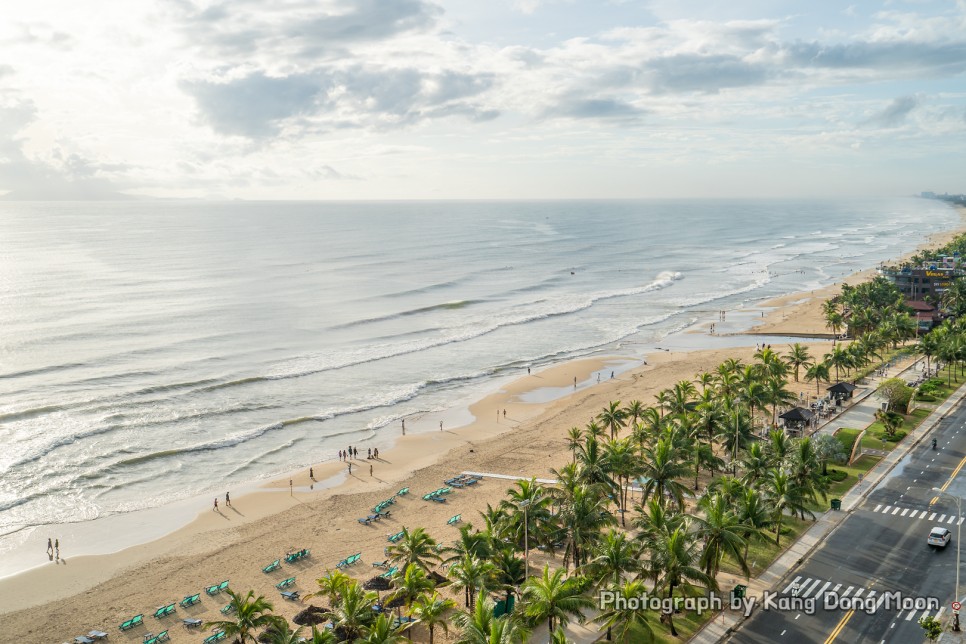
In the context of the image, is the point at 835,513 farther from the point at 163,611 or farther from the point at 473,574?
the point at 163,611

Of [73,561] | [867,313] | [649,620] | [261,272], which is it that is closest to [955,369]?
[867,313]

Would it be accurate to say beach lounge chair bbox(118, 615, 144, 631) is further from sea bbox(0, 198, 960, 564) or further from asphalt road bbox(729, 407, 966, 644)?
asphalt road bbox(729, 407, 966, 644)

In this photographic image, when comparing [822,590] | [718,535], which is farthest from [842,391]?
[718,535]

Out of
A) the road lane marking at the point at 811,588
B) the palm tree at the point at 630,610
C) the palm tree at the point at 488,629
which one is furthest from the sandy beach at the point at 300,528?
the road lane marking at the point at 811,588

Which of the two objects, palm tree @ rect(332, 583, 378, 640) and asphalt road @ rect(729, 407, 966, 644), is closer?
palm tree @ rect(332, 583, 378, 640)

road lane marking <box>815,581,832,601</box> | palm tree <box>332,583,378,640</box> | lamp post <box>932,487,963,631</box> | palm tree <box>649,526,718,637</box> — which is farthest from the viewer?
road lane marking <box>815,581,832,601</box>

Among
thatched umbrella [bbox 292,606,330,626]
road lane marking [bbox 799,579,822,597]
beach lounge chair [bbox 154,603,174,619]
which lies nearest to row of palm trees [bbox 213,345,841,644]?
thatched umbrella [bbox 292,606,330,626]

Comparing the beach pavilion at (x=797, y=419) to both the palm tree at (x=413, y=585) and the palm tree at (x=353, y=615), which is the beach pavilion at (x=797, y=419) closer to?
the palm tree at (x=413, y=585)
